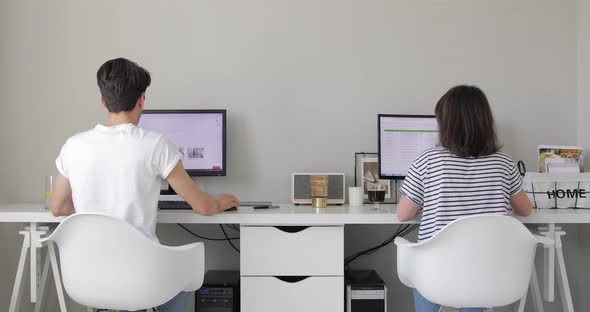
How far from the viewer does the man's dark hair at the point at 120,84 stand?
179cm

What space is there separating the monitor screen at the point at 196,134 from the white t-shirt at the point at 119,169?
868 millimetres

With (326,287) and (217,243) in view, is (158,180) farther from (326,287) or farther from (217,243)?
(217,243)

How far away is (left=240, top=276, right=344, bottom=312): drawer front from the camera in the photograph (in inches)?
84.6

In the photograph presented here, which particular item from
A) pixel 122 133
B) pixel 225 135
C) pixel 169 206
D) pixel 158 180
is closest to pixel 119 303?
pixel 158 180

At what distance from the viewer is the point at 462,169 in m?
1.87

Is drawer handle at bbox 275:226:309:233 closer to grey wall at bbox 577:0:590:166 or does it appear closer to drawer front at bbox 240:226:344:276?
drawer front at bbox 240:226:344:276

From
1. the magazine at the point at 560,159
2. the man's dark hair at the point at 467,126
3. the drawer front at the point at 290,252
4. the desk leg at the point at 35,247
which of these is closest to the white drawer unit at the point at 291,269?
the drawer front at the point at 290,252

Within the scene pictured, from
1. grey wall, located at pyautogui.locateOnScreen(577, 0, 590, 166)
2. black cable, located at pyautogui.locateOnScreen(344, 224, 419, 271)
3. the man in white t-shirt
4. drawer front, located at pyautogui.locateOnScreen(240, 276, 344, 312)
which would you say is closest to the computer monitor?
black cable, located at pyautogui.locateOnScreen(344, 224, 419, 271)

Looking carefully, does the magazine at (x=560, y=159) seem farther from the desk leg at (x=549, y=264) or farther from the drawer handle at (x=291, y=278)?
the drawer handle at (x=291, y=278)

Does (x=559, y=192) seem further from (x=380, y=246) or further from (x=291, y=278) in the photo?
(x=291, y=278)

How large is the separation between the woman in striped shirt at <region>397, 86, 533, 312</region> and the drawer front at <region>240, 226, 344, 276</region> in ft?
1.39

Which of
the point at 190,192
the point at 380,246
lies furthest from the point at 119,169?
the point at 380,246

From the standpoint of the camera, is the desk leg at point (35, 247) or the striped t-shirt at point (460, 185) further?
the desk leg at point (35, 247)

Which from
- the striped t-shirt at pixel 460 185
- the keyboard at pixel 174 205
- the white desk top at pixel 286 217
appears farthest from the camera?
the keyboard at pixel 174 205
